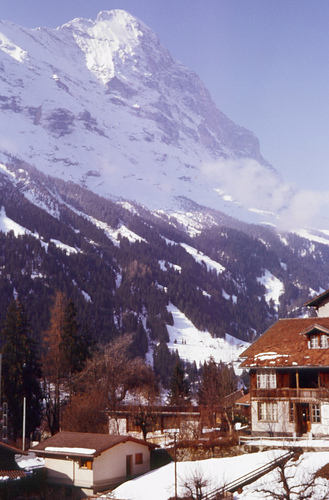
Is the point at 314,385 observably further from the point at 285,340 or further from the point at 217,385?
the point at 217,385

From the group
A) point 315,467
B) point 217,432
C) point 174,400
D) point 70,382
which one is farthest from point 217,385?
point 315,467

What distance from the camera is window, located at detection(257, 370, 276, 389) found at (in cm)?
5325

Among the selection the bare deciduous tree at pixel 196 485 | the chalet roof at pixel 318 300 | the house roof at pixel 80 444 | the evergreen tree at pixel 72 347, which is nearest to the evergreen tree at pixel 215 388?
the chalet roof at pixel 318 300

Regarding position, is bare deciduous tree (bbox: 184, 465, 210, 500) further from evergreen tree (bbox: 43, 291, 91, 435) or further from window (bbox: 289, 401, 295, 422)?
evergreen tree (bbox: 43, 291, 91, 435)

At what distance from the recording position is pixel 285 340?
56094 millimetres

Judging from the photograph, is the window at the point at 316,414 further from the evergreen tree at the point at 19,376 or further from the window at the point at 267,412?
the evergreen tree at the point at 19,376

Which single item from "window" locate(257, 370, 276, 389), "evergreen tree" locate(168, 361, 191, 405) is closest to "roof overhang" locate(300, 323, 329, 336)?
"window" locate(257, 370, 276, 389)

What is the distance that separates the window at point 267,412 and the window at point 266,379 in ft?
4.79

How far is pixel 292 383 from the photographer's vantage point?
52.9 m

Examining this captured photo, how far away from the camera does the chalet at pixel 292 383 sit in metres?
50.7

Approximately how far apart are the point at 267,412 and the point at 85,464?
52.6ft

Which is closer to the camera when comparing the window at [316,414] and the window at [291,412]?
the window at [316,414]

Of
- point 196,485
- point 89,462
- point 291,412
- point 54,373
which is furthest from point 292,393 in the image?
point 54,373

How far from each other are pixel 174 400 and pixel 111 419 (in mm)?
30055
